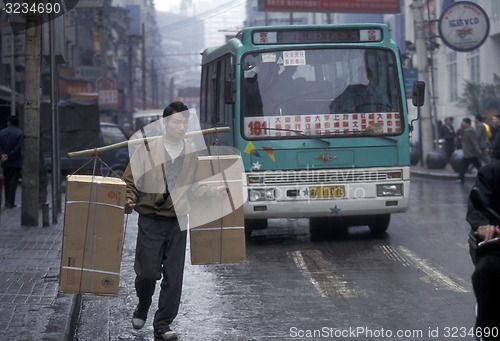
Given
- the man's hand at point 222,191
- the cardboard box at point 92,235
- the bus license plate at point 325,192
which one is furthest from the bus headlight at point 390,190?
the cardboard box at point 92,235

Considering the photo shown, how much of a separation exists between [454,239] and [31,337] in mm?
7812

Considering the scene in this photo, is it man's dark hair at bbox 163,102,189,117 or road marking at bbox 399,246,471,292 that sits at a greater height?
man's dark hair at bbox 163,102,189,117

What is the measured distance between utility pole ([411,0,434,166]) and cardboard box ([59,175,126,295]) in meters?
25.3

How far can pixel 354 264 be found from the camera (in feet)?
37.8

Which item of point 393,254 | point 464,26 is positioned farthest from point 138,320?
point 464,26

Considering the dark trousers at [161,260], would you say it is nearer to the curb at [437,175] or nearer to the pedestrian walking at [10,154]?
the pedestrian walking at [10,154]

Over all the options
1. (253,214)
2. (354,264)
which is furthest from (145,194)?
(253,214)

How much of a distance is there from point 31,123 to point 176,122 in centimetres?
836

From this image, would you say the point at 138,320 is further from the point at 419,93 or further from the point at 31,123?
the point at 31,123

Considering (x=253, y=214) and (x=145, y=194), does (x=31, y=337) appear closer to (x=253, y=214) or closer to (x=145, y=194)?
(x=145, y=194)

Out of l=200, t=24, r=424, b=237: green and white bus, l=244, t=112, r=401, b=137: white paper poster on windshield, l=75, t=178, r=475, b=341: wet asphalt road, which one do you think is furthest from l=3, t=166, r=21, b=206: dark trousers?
l=244, t=112, r=401, b=137: white paper poster on windshield

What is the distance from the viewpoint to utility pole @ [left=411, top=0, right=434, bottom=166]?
31609 millimetres

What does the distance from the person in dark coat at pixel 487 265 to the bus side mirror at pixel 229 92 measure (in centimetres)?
759

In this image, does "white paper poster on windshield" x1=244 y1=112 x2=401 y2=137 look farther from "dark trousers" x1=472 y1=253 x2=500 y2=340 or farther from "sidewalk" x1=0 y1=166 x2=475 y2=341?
"dark trousers" x1=472 y1=253 x2=500 y2=340
